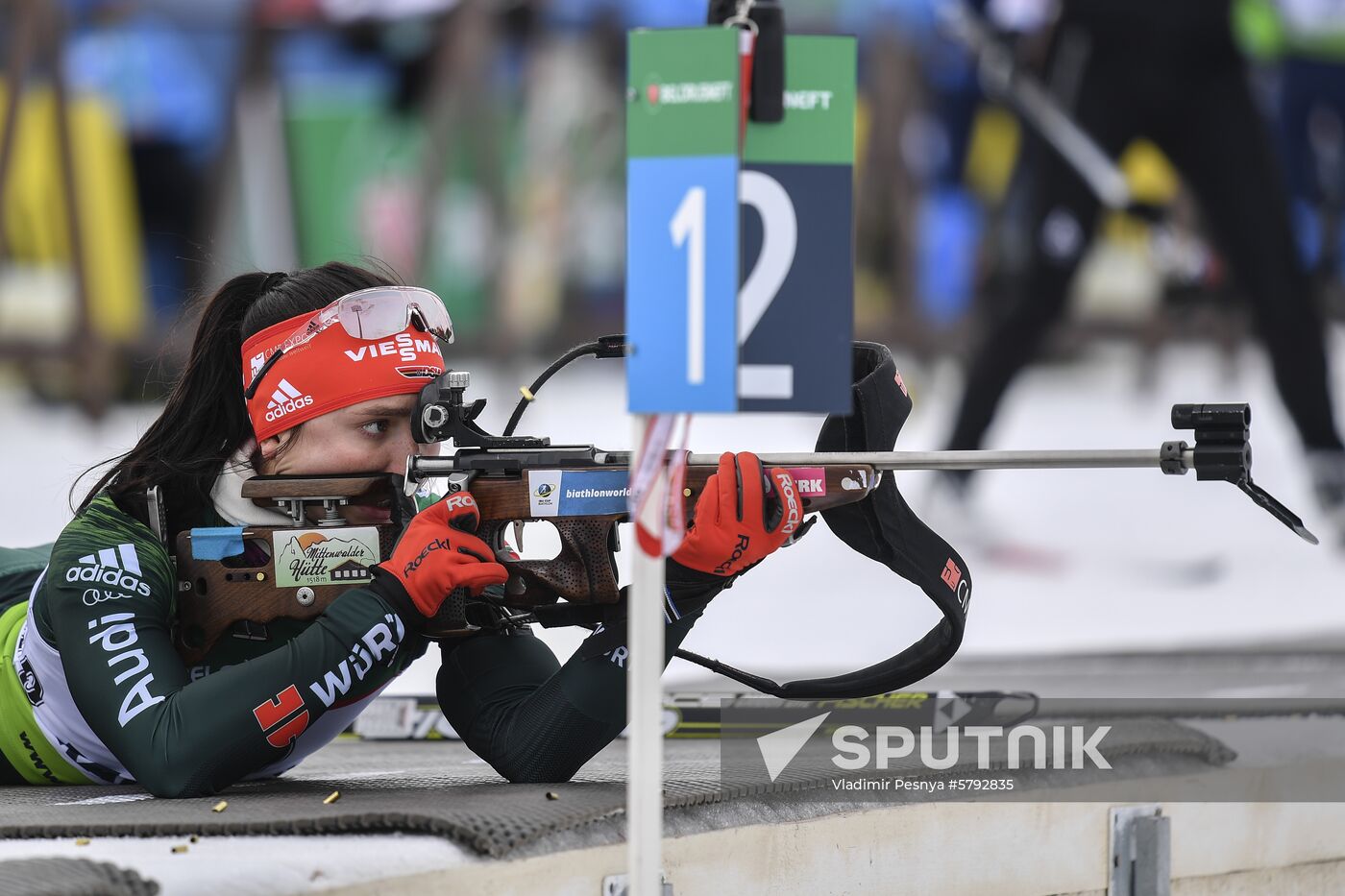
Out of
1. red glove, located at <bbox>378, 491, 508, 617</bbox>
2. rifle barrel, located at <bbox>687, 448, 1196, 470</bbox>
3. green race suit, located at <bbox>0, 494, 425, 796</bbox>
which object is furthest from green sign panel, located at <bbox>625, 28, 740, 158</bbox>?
green race suit, located at <bbox>0, 494, 425, 796</bbox>

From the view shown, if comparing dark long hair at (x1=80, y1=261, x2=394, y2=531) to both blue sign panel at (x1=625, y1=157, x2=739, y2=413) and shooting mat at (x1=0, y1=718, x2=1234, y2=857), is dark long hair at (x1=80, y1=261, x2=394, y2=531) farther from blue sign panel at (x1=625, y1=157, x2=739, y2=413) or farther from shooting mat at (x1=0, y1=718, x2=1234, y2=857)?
blue sign panel at (x1=625, y1=157, x2=739, y2=413)

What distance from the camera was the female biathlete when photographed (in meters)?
1.84

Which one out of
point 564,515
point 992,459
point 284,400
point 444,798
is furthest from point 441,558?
point 992,459

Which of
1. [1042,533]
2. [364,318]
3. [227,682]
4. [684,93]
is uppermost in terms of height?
[684,93]

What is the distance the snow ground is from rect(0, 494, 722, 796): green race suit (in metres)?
0.91

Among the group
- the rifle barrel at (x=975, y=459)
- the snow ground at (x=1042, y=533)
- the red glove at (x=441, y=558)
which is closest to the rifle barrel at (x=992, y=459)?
the rifle barrel at (x=975, y=459)

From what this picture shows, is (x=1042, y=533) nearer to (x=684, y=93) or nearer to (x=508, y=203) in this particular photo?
(x=508, y=203)

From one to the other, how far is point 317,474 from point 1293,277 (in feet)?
12.6

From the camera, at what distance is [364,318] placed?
211 centimetres

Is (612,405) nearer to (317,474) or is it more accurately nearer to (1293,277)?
(1293,277)

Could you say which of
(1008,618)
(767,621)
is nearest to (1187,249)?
(1008,618)

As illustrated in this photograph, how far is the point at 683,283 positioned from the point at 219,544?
32.7 inches

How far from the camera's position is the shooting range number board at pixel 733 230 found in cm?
148

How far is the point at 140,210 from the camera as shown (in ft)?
25.0
